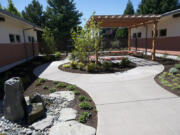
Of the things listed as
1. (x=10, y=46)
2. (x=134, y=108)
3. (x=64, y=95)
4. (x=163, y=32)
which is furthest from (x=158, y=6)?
(x=64, y=95)

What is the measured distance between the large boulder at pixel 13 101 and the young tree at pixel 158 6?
72.8ft

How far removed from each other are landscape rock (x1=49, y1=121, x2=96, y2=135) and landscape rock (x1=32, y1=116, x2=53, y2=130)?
15 centimetres

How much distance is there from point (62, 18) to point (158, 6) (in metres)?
14.9

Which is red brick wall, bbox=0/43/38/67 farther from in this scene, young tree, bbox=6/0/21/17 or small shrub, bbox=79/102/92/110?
young tree, bbox=6/0/21/17

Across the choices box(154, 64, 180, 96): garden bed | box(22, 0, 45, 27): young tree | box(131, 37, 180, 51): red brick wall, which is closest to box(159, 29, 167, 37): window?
box(131, 37, 180, 51): red brick wall

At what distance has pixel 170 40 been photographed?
993 centimetres

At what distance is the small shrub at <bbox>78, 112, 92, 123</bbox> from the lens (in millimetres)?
2567

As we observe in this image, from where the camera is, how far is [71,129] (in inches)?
91.4

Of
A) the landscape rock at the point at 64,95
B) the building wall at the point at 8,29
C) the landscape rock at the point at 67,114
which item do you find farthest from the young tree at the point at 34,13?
the landscape rock at the point at 67,114

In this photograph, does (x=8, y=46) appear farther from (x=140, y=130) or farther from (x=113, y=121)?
(x=140, y=130)

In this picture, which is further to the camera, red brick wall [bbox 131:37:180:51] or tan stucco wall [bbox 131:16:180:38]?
red brick wall [bbox 131:37:180:51]

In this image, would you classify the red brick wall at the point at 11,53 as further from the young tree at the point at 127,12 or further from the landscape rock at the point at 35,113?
the young tree at the point at 127,12

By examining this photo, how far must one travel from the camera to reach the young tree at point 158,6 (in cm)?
1867

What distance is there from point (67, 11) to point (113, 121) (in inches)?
810
